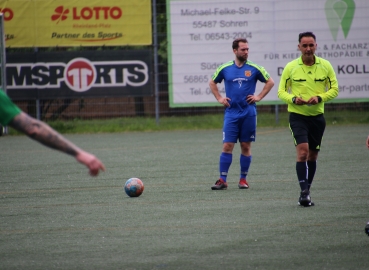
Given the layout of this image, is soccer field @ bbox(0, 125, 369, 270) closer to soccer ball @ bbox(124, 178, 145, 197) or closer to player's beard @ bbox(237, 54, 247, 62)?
soccer ball @ bbox(124, 178, 145, 197)

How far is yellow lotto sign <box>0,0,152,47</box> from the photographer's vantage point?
2236cm

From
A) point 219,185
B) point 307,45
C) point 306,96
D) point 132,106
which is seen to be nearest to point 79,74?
point 132,106

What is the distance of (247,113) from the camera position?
11344 millimetres

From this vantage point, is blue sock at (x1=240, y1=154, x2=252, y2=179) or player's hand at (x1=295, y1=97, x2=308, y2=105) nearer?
player's hand at (x1=295, y1=97, x2=308, y2=105)

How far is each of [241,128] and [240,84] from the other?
0.64m

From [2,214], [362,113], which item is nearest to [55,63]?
[362,113]

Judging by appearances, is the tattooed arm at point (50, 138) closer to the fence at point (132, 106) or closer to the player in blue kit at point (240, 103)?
the player in blue kit at point (240, 103)

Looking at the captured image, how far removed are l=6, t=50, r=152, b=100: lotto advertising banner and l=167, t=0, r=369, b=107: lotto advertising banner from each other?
56.8 inches

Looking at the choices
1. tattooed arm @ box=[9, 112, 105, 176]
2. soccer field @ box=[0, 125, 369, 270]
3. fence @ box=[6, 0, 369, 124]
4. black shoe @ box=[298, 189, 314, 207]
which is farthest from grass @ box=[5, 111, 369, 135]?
tattooed arm @ box=[9, 112, 105, 176]

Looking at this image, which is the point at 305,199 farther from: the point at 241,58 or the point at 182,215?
the point at 241,58

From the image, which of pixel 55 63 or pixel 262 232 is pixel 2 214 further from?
pixel 55 63

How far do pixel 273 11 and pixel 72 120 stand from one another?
22.1 feet

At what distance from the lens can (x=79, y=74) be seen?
22578 millimetres

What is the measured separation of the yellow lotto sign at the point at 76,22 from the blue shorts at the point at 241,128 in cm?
1140
